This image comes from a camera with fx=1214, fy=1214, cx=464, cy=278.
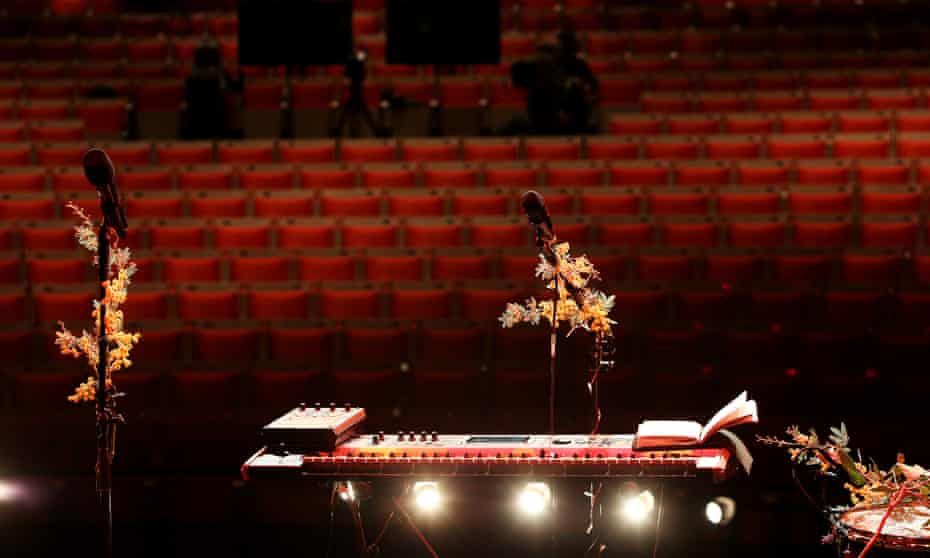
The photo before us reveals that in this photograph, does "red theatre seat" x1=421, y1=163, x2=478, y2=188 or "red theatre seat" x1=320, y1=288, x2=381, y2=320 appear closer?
"red theatre seat" x1=320, y1=288, x2=381, y2=320

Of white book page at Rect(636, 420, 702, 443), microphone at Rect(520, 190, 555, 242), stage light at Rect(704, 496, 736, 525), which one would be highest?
microphone at Rect(520, 190, 555, 242)

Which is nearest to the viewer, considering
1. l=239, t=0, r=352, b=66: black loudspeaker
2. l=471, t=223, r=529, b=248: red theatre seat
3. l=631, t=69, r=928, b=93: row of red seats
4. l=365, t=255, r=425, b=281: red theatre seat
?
l=365, t=255, r=425, b=281: red theatre seat

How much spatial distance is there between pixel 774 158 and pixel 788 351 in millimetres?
1199

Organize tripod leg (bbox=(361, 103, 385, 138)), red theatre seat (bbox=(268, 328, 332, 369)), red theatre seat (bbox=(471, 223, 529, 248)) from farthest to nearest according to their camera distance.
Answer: tripod leg (bbox=(361, 103, 385, 138)) → red theatre seat (bbox=(471, 223, 529, 248)) → red theatre seat (bbox=(268, 328, 332, 369))

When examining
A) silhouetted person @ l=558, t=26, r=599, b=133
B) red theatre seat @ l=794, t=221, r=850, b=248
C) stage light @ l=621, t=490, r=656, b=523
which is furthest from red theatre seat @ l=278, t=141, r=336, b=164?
stage light @ l=621, t=490, r=656, b=523

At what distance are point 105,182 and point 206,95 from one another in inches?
117

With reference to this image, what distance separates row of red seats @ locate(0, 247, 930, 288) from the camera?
3.63 meters

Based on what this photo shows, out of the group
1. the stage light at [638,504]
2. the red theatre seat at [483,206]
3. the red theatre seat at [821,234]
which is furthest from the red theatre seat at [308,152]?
the stage light at [638,504]

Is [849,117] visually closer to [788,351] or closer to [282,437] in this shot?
[788,351]

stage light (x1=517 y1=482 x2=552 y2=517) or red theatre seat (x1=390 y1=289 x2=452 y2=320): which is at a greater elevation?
red theatre seat (x1=390 y1=289 x2=452 y2=320)

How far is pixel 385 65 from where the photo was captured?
5406mm

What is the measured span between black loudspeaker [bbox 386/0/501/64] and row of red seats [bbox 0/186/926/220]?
0.96 metres

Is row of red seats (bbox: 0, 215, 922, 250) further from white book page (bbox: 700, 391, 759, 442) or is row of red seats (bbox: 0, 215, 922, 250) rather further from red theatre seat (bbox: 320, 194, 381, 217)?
white book page (bbox: 700, 391, 759, 442)

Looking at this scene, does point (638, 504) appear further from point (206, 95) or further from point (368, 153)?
point (206, 95)
